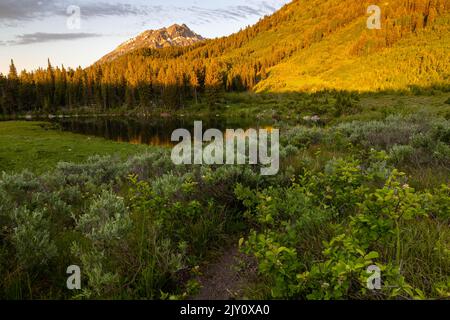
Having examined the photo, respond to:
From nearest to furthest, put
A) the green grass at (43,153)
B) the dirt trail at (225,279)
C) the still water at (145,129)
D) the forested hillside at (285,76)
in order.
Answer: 1. the dirt trail at (225,279)
2. the green grass at (43,153)
3. the still water at (145,129)
4. the forested hillside at (285,76)

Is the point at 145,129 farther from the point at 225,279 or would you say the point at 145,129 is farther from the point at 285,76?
the point at 285,76

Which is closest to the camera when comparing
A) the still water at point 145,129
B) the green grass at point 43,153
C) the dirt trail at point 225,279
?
the dirt trail at point 225,279

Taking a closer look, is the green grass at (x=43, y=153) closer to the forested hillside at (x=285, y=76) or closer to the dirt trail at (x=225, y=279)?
the dirt trail at (x=225, y=279)

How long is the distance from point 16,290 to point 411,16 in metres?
154

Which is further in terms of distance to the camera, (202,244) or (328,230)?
(202,244)

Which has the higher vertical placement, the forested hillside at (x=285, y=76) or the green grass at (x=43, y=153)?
the forested hillside at (x=285, y=76)

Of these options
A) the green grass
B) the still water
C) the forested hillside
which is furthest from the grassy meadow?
the forested hillside

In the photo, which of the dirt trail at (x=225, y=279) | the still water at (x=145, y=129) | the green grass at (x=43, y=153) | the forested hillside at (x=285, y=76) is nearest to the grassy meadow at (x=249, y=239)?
the dirt trail at (x=225, y=279)

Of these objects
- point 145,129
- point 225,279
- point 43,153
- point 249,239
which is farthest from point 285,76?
point 249,239

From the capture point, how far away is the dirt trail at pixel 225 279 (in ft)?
12.8
